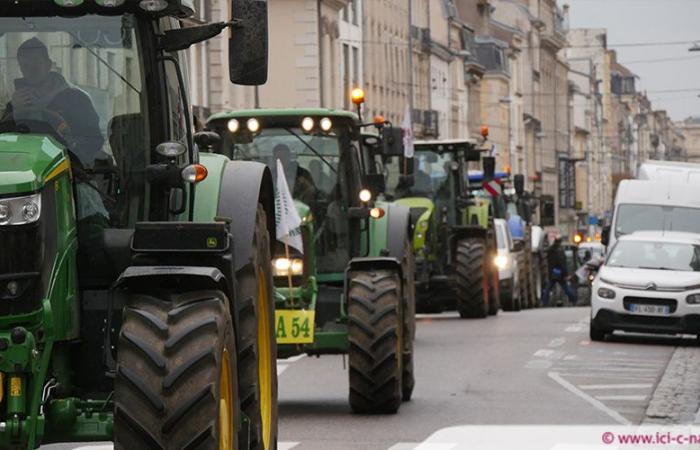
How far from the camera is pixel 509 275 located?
45.4 m

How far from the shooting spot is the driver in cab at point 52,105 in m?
9.88

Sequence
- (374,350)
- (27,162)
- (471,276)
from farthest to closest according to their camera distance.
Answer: (471,276)
(374,350)
(27,162)

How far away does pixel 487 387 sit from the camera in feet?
68.7

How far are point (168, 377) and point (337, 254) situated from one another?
459 inches

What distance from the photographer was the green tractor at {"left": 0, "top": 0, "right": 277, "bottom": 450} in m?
8.93

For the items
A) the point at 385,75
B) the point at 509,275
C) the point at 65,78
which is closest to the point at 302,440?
the point at 65,78

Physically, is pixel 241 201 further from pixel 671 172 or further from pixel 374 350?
pixel 671 172

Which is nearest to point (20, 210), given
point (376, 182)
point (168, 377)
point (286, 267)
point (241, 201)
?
point (168, 377)

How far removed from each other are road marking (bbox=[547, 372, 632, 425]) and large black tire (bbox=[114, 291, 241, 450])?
8.73m

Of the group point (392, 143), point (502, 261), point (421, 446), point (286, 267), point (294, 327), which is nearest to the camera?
point (421, 446)

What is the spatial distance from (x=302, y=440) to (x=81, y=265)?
621 cm

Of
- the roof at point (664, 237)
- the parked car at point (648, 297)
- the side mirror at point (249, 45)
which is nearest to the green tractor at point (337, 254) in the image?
the side mirror at point (249, 45)

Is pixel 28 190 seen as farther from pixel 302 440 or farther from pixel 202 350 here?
pixel 302 440

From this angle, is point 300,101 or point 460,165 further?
point 300,101
